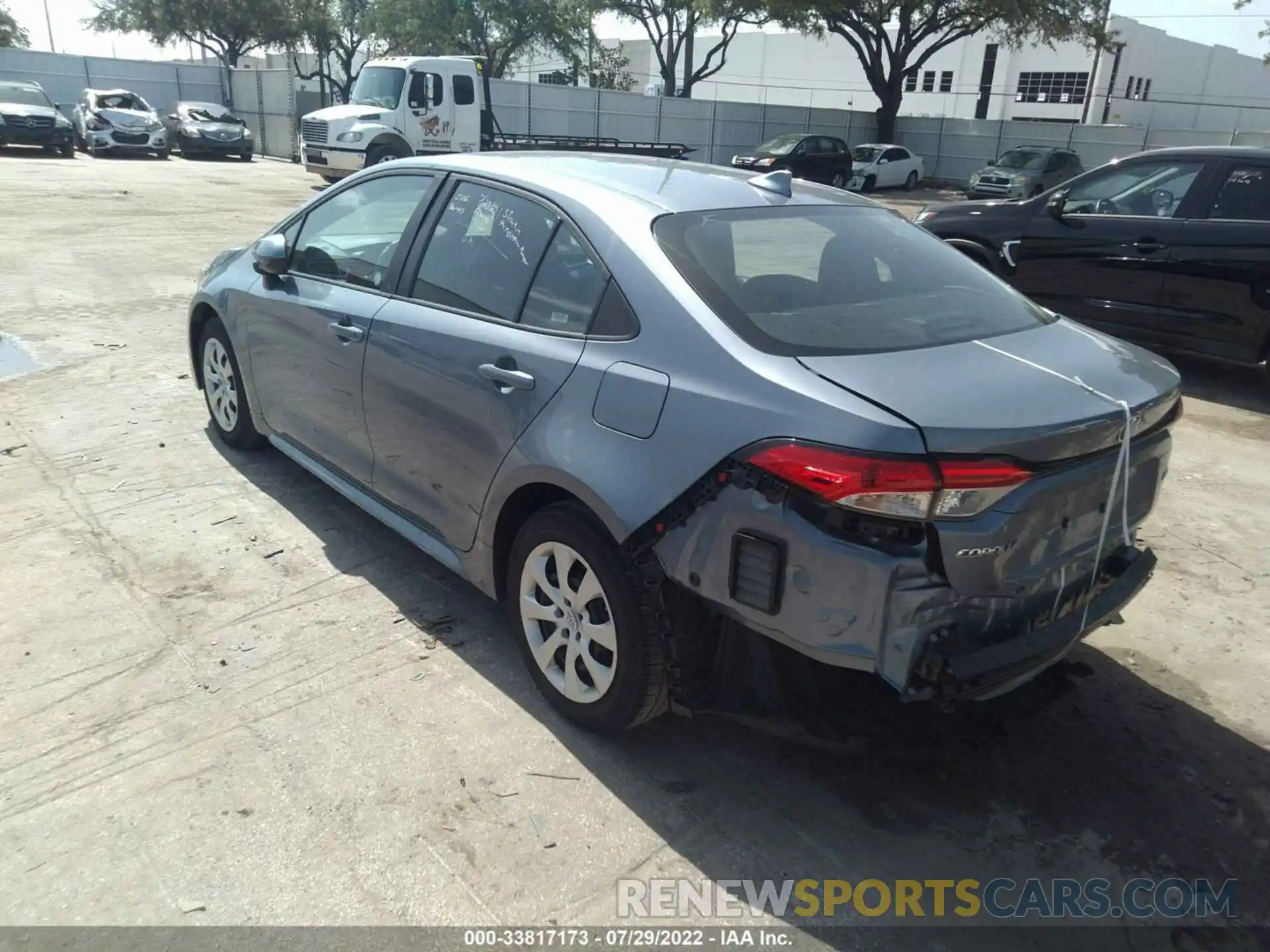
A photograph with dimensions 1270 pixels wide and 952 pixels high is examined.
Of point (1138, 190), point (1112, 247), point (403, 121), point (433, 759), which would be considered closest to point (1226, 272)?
point (1112, 247)

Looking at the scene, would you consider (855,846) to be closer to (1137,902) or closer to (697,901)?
(697,901)

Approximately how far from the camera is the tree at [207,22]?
40219mm

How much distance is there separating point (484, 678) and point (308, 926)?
44.1 inches

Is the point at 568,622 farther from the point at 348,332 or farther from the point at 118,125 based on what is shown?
the point at 118,125

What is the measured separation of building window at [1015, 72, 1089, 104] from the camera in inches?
2026

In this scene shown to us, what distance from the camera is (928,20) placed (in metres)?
30.5

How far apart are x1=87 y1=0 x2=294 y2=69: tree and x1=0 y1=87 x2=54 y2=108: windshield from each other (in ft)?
50.5

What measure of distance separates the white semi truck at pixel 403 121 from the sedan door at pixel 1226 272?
47.1ft

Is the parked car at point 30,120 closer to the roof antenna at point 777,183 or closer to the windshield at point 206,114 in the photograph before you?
the windshield at point 206,114

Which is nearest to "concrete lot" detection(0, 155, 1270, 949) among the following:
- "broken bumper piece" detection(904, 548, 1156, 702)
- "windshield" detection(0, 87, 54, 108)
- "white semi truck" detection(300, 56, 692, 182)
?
"broken bumper piece" detection(904, 548, 1156, 702)

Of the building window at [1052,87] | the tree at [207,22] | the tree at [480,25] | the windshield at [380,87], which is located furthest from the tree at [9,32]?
the building window at [1052,87]

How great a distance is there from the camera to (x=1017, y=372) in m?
2.61

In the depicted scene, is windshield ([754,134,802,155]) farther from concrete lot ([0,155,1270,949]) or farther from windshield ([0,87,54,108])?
concrete lot ([0,155,1270,949])

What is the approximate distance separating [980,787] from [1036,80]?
195 feet
